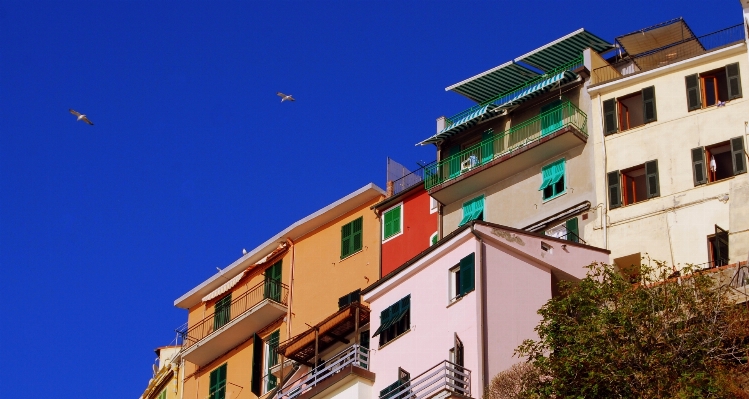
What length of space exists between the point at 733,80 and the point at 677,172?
124 inches

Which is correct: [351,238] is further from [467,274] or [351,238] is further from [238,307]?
[467,274]

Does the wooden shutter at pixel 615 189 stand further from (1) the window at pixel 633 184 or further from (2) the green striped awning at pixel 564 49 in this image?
(2) the green striped awning at pixel 564 49

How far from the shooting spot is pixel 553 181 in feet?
156

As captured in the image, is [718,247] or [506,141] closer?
[718,247]

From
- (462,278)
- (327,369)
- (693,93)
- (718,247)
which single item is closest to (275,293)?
(327,369)

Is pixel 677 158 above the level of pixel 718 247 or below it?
above

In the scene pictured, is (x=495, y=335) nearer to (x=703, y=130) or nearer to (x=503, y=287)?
(x=503, y=287)

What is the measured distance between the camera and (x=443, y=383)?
38625mm

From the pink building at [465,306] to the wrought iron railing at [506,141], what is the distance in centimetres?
551

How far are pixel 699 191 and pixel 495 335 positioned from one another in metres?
8.34

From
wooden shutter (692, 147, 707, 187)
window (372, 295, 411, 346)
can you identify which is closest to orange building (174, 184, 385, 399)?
window (372, 295, 411, 346)

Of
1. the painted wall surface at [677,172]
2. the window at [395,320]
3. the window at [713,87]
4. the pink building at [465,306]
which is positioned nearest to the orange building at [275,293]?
the window at [395,320]

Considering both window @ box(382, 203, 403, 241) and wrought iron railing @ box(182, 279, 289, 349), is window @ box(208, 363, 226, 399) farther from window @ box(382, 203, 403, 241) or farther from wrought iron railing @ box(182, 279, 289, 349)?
window @ box(382, 203, 403, 241)

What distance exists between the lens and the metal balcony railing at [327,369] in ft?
143
